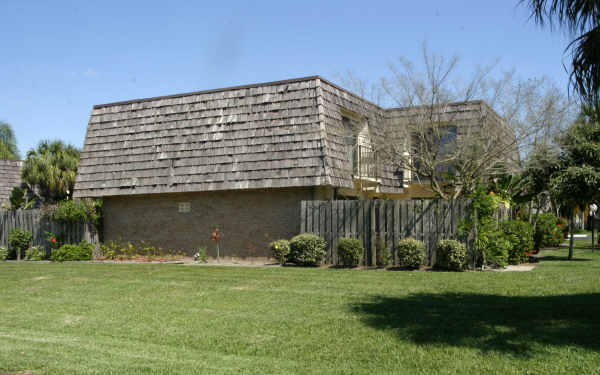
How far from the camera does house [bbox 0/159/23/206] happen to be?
1166 inches

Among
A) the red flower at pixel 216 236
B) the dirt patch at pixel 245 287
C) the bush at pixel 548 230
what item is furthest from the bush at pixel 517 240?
the red flower at pixel 216 236

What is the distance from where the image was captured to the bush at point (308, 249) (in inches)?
589

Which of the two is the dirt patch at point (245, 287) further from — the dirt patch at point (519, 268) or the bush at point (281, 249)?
the dirt patch at point (519, 268)

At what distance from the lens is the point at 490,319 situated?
750 centimetres

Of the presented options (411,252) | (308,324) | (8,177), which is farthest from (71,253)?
(8,177)

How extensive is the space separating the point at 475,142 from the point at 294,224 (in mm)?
5722

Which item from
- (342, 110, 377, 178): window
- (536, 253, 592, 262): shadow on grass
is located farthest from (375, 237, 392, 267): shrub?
(536, 253, 592, 262): shadow on grass

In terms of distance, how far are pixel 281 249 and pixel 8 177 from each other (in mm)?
21432

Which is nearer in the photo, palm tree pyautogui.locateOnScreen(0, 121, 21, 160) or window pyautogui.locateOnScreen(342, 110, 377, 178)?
window pyautogui.locateOnScreen(342, 110, 377, 178)

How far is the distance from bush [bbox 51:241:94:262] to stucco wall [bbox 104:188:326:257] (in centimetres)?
105

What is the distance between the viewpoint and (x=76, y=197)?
781 inches

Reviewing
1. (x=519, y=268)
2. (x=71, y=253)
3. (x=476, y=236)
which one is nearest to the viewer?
(x=476, y=236)

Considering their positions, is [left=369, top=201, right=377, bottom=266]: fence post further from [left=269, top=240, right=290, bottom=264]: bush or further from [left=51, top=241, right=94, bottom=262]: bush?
[left=51, top=241, right=94, bottom=262]: bush

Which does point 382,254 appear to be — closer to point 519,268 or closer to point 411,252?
point 411,252
